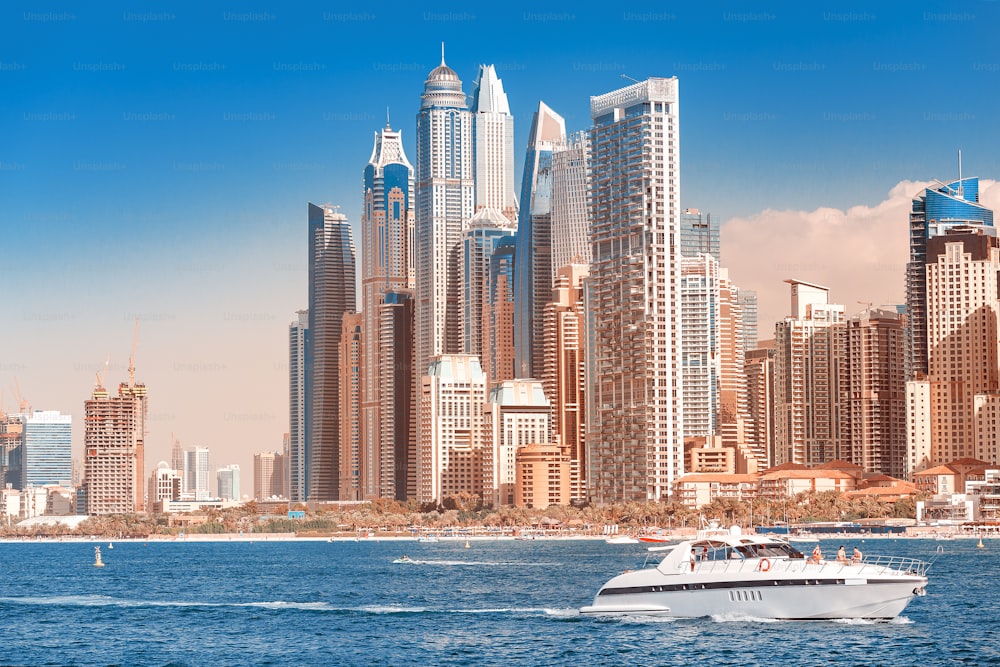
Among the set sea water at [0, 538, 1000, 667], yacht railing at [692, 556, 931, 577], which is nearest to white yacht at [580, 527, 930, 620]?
yacht railing at [692, 556, 931, 577]

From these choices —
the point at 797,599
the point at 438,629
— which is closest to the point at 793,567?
the point at 797,599

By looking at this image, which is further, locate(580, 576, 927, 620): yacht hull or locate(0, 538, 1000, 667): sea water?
locate(580, 576, 927, 620): yacht hull

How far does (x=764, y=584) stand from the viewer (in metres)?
79.5

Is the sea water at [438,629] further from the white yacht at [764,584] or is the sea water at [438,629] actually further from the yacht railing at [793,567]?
the yacht railing at [793,567]

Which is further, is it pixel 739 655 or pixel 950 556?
pixel 950 556

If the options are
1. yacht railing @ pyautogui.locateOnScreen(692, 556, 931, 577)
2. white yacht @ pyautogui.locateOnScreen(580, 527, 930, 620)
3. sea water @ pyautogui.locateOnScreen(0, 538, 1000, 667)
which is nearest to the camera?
sea water @ pyautogui.locateOnScreen(0, 538, 1000, 667)

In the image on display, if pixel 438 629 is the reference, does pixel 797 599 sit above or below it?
above

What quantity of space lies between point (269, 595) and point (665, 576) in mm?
49233

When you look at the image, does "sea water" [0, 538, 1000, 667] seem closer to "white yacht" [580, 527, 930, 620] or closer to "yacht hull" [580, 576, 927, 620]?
"yacht hull" [580, 576, 927, 620]

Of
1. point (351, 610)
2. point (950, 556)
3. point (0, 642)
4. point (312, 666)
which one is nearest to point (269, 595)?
point (351, 610)

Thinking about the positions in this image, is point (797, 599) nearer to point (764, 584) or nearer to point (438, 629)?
point (764, 584)

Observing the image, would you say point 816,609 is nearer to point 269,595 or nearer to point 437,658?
point 437,658

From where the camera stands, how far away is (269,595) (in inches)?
4838

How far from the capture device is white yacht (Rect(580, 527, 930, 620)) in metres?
78.8
